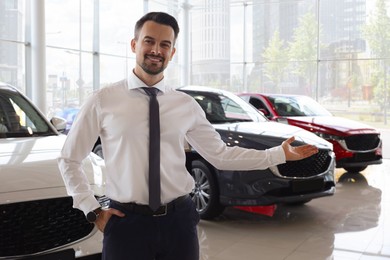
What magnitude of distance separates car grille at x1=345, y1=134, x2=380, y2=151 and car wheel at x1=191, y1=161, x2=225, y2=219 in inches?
121

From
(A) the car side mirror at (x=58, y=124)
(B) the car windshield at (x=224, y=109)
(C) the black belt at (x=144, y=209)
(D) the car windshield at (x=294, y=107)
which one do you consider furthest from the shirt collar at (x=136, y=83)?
(D) the car windshield at (x=294, y=107)

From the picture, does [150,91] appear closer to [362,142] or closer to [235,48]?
[362,142]

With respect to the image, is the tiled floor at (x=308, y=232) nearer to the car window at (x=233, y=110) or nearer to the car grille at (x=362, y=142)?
the car grille at (x=362, y=142)

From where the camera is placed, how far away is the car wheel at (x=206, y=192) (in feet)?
16.1

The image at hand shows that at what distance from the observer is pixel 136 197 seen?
1843 mm

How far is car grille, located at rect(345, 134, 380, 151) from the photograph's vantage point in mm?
7254

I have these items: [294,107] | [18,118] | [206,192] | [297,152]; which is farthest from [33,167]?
[294,107]

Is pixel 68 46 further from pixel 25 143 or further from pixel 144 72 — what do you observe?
pixel 144 72

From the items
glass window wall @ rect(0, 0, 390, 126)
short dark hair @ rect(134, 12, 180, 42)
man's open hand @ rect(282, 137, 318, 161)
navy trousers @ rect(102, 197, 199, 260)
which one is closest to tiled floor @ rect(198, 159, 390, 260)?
man's open hand @ rect(282, 137, 318, 161)

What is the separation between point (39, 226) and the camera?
254 cm

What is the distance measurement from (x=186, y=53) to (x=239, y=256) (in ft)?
41.4

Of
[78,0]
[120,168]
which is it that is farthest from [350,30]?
[120,168]

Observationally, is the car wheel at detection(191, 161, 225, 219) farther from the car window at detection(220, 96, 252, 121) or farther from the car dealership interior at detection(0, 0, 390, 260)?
the car window at detection(220, 96, 252, 121)

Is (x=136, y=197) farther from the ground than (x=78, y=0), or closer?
closer
